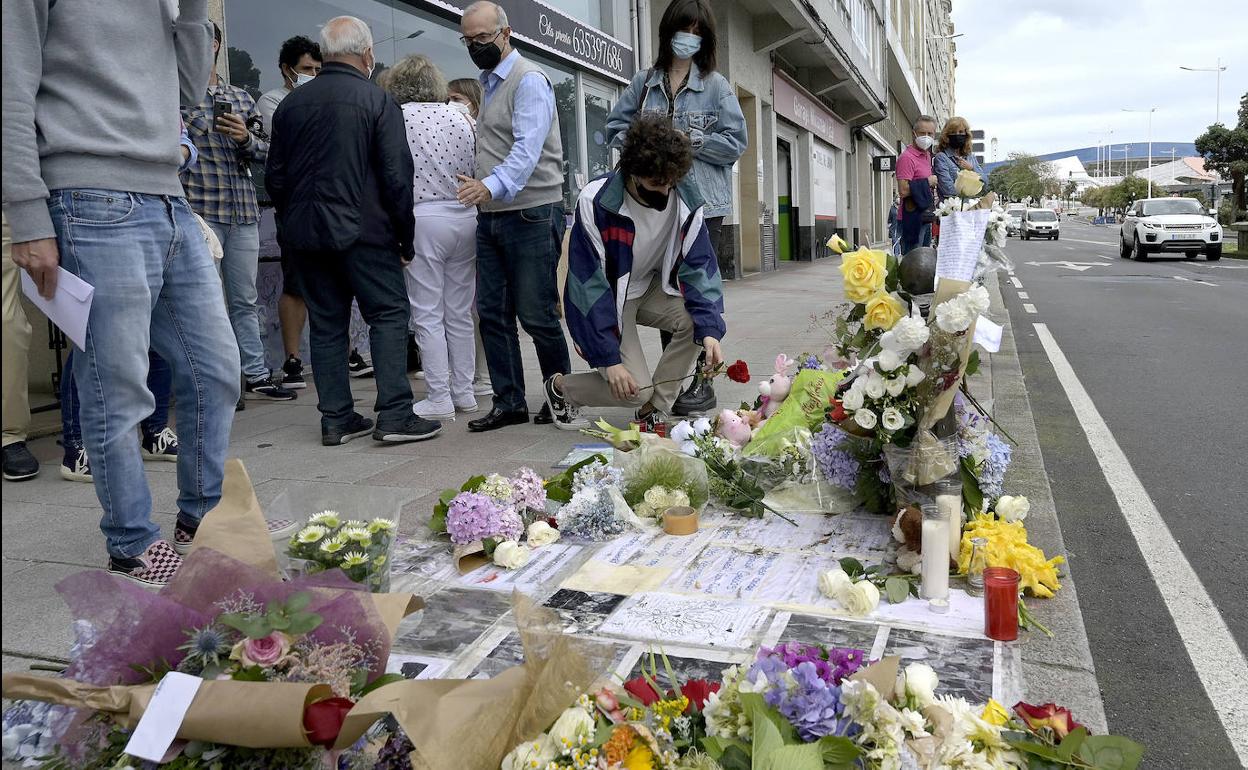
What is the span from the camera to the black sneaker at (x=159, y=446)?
487 centimetres

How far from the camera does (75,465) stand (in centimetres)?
449

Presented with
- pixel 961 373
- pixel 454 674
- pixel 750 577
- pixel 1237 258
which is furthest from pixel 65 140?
pixel 1237 258

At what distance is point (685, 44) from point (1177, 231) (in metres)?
23.1

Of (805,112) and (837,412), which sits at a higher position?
(805,112)

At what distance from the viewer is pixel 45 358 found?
6.36 m

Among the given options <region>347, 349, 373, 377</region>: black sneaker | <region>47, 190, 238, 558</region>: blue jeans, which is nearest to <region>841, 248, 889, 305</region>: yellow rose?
<region>47, 190, 238, 558</region>: blue jeans

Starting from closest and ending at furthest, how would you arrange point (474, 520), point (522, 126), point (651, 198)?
point (474, 520)
point (651, 198)
point (522, 126)

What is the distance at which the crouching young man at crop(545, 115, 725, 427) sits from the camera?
4.51 m

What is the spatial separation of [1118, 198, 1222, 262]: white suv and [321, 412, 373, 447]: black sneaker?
956 inches

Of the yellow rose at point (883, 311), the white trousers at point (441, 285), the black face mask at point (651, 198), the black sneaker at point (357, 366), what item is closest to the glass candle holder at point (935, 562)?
the yellow rose at point (883, 311)

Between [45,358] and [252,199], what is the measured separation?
1700 millimetres

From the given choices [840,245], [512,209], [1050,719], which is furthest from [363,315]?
[1050,719]

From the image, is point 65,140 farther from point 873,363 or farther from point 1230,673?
point 1230,673

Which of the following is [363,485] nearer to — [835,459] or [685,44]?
[835,459]
